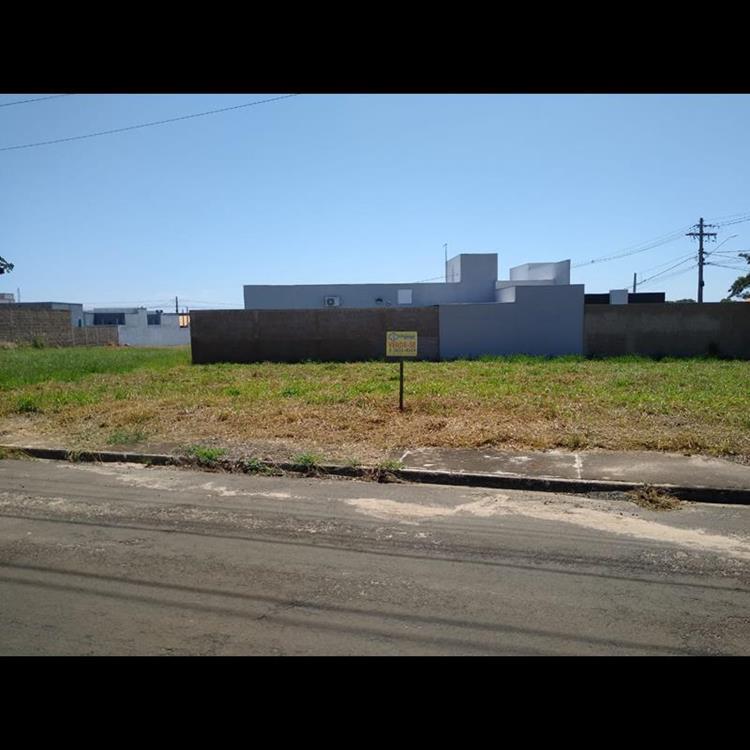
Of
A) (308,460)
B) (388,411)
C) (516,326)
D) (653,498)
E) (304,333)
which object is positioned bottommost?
(653,498)

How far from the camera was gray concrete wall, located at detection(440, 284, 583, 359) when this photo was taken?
24734 mm

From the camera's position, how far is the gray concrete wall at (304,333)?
82.7 feet

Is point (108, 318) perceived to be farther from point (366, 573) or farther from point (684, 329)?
point (366, 573)

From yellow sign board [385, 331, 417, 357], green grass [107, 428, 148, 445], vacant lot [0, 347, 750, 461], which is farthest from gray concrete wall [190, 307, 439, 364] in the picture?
green grass [107, 428, 148, 445]

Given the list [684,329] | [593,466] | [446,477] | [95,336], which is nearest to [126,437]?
[446,477]

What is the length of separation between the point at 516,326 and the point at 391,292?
1419 centimetres

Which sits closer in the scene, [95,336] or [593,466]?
[593,466]

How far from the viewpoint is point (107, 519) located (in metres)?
5.84

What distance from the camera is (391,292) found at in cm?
3803

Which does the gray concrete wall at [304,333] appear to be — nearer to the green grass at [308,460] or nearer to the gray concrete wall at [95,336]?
the green grass at [308,460]
